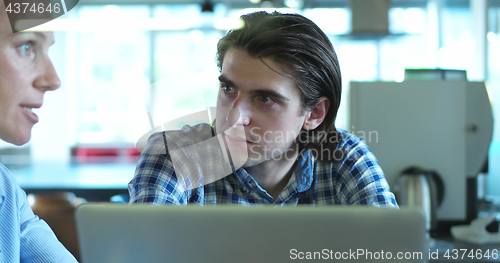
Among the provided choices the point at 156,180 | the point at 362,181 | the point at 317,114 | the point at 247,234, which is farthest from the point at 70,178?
the point at 247,234

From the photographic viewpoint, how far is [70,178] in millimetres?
2029

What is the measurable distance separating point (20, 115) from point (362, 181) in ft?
2.39

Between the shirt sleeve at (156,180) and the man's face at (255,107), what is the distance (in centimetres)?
17

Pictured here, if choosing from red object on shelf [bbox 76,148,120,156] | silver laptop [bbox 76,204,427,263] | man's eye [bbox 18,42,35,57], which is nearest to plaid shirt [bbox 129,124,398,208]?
man's eye [bbox 18,42,35,57]

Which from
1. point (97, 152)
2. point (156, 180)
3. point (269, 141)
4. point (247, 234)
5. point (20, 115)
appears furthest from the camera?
point (97, 152)

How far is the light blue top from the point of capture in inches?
27.9

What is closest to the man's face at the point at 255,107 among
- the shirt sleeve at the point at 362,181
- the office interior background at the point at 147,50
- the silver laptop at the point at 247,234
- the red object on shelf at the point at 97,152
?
the shirt sleeve at the point at 362,181

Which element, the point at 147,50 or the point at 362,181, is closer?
the point at 362,181

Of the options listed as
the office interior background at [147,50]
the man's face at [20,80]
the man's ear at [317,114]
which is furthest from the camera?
the office interior background at [147,50]

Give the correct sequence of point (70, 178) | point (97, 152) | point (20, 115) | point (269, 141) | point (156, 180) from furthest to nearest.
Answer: point (97, 152)
point (70, 178)
point (269, 141)
point (156, 180)
point (20, 115)

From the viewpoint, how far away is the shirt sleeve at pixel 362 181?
934 mm

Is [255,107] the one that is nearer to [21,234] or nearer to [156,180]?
[156,180]

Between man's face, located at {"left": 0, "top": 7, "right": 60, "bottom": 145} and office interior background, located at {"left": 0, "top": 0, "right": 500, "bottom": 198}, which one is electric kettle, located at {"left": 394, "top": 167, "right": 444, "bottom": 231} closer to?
man's face, located at {"left": 0, "top": 7, "right": 60, "bottom": 145}

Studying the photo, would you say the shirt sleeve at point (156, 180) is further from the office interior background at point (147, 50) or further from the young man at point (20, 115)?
the office interior background at point (147, 50)
